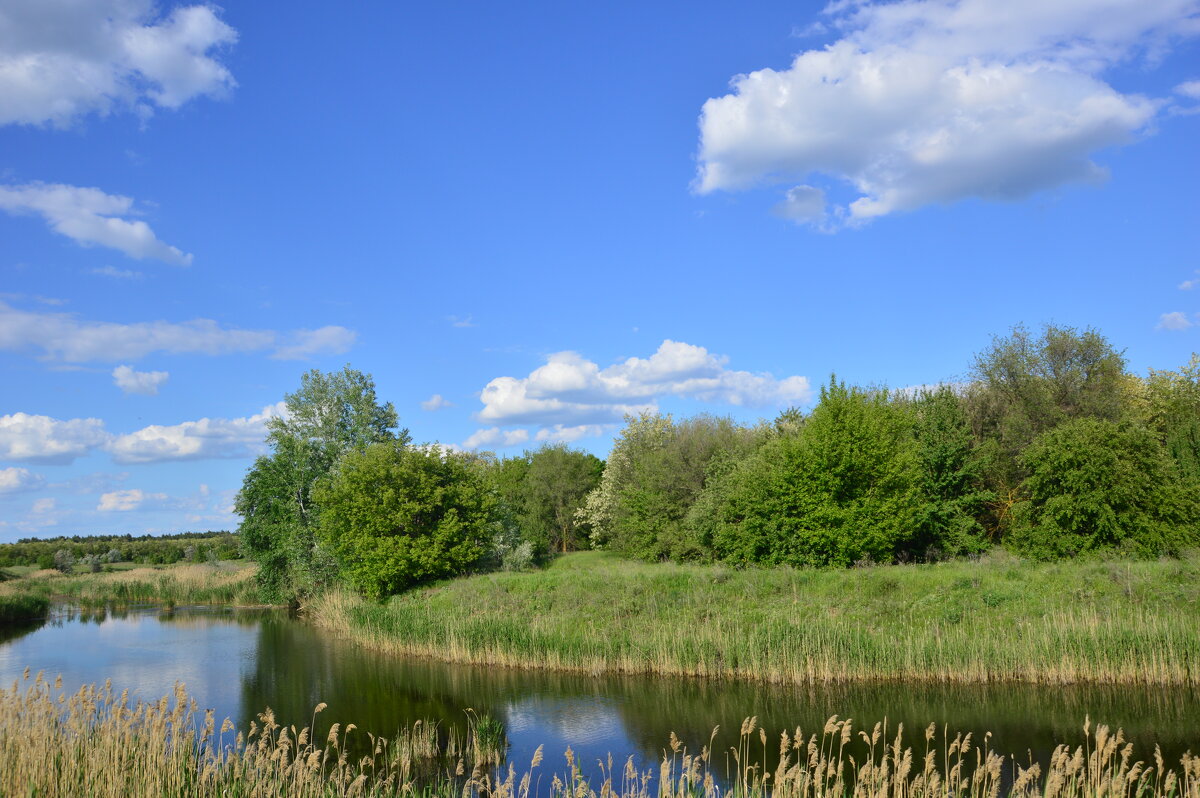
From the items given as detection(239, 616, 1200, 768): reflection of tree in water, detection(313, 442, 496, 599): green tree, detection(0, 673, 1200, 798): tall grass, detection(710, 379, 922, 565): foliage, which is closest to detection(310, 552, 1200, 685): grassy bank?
detection(239, 616, 1200, 768): reflection of tree in water

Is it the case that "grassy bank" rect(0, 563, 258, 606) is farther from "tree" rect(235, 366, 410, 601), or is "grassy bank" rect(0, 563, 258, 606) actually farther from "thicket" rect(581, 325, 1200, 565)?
"thicket" rect(581, 325, 1200, 565)

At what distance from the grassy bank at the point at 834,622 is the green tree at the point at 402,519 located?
2773 mm

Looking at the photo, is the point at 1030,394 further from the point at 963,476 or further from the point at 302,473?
the point at 302,473

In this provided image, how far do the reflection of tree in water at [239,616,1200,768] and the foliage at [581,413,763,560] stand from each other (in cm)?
1967

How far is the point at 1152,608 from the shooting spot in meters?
20.1

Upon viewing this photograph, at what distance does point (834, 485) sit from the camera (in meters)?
30.0

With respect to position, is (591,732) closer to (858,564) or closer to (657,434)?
(858,564)

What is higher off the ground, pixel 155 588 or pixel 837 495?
pixel 837 495

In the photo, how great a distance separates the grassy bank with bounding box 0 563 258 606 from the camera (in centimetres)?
4659

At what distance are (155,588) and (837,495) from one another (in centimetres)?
4117

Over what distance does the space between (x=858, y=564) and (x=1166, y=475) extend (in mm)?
11334

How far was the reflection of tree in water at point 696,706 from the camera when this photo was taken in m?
14.7

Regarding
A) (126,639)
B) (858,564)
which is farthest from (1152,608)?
(126,639)

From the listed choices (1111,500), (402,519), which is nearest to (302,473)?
(402,519)
